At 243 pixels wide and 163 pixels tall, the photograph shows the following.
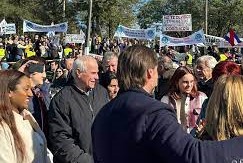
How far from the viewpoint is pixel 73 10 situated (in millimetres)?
44312

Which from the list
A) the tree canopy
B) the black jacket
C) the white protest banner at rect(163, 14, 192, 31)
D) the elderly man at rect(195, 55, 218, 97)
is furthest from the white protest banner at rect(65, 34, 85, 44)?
the tree canopy

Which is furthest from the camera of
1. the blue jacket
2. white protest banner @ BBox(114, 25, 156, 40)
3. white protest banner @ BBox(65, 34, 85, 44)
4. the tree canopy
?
the tree canopy

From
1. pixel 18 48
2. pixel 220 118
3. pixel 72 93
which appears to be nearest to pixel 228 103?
pixel 220 118

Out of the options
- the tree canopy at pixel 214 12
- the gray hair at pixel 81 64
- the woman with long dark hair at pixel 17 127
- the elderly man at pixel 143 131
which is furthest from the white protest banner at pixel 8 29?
the tree canopy at pixel 214 12

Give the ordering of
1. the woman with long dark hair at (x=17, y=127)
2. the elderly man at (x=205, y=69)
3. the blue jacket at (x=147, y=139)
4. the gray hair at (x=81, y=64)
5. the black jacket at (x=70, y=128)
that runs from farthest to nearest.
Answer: the elderly man at (x=205, y=69)
the gray hair at (x=81, y=64)
the black jacket at (x=70, y=128)
the woman with long dark hair at (x=17, y=127)
the blue jacket at (x=147, y=139)

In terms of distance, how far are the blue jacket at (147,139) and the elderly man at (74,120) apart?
162cm

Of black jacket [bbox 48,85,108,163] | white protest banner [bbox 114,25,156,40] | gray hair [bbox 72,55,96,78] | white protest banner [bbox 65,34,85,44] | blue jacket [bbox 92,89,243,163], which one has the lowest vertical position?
black jacket [bbox 48,85,108,163]

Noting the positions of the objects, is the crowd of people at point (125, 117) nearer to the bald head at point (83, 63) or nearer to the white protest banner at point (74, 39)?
the bald head at point (83, 63)

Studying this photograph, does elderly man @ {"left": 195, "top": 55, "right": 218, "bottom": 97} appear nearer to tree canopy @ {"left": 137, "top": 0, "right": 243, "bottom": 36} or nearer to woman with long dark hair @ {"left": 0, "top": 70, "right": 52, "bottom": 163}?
woman with long dark hair @ {"left": 0, "top": 70, "right": 52, "bottom": 163}

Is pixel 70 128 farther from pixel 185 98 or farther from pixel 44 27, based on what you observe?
pixel 44 27

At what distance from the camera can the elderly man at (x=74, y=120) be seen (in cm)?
427

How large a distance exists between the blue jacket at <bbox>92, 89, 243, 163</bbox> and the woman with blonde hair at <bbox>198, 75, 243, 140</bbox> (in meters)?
0.23

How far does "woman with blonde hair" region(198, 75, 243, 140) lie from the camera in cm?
242

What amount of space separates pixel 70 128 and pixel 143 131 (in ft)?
6.79
